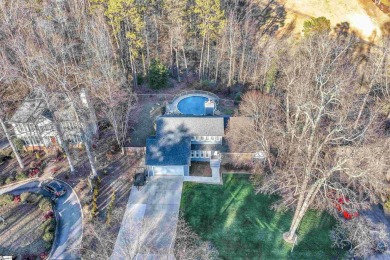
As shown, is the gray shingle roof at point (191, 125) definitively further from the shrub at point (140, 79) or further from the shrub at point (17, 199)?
the shrub at point (140, 79)

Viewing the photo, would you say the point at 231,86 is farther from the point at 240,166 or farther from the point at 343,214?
the point at 343,214

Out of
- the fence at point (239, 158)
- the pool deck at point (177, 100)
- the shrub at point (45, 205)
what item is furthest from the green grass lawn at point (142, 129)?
the shrub at point (45, 205)

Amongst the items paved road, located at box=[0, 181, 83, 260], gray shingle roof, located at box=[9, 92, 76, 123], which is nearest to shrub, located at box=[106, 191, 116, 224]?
paved road, located at box=[0, 181, 83, 260]

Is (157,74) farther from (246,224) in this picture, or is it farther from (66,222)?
(246,224)

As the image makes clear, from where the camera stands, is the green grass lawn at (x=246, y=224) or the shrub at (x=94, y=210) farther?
the shrub at (x=94, y=210)

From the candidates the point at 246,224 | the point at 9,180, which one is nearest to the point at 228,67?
the point at 246,224

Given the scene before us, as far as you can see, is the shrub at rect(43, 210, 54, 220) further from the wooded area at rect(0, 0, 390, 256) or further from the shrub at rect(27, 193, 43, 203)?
the wooded area at rect(0, 0, 390, 256)

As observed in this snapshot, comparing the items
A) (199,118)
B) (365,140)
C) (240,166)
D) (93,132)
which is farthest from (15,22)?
(365,140)
